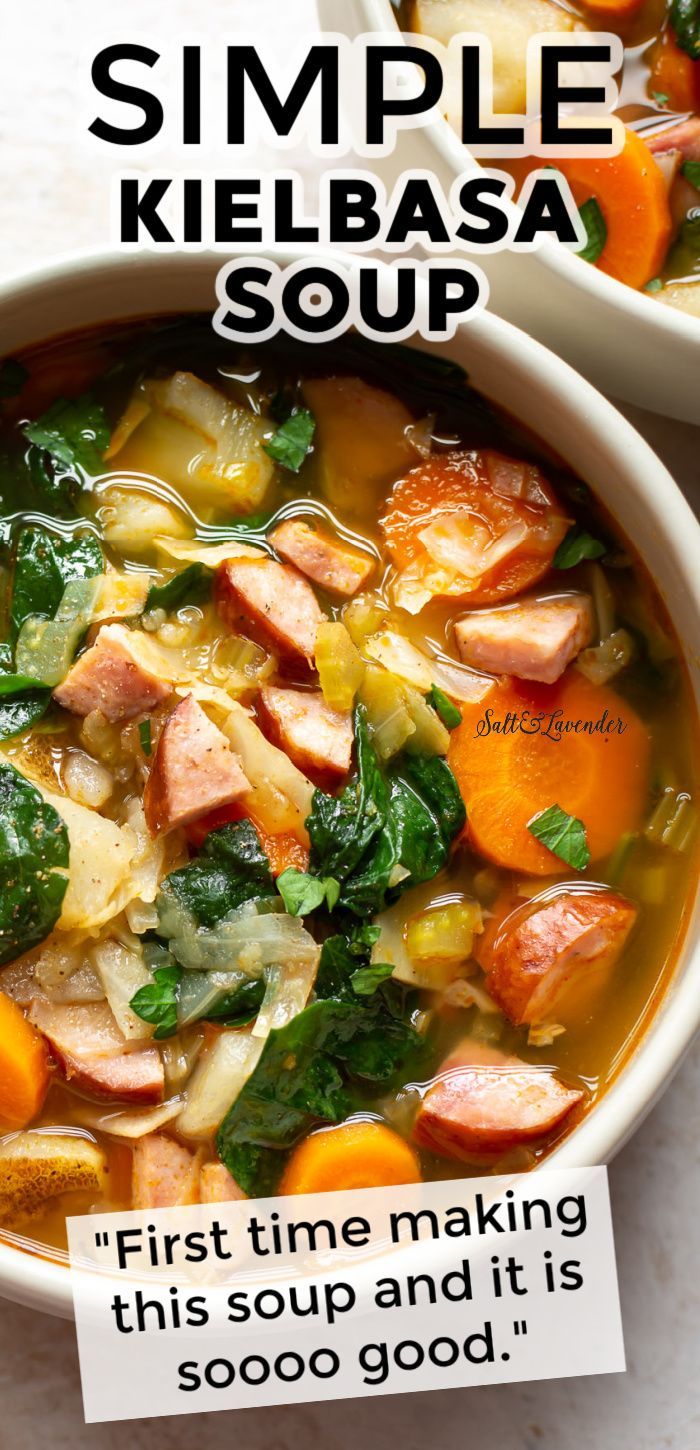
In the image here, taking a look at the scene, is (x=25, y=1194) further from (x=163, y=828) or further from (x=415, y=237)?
(x=415, y=237)

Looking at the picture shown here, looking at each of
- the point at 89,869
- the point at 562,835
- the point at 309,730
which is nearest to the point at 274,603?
the point at 309,730

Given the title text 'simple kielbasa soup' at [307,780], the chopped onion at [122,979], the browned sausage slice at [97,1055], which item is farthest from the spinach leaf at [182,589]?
the browned sausage slice at [97,1055]

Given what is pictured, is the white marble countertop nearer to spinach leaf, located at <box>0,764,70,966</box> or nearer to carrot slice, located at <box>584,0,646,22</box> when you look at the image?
carrot slice, located at <box>584,0,646,22</box>

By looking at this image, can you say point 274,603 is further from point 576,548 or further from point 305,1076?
point 305,1076

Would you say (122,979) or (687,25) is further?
(687,25)

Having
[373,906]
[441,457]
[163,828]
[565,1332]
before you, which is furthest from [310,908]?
[565,1332]
